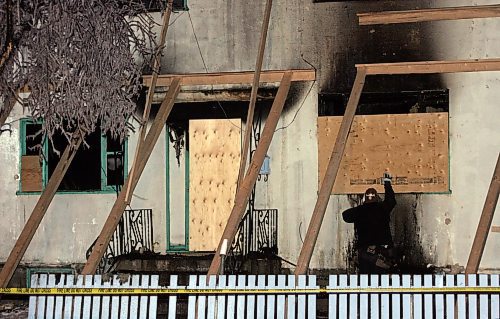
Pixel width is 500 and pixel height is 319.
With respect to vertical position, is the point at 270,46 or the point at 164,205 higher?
the point at 270,46

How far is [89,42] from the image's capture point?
754 cm

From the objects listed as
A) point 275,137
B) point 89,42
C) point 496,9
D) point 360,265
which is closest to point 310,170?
point 275,137

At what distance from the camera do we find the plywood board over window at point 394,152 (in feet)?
47.0

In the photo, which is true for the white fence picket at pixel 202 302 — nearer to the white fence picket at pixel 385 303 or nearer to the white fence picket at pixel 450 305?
the white fence picket at pixel 385 303

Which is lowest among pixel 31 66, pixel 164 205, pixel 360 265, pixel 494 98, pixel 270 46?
pixel 360 265

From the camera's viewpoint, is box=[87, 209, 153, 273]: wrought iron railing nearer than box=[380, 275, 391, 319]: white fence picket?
No

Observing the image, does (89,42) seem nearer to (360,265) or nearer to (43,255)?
(360,265)

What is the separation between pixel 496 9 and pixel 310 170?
179 inches

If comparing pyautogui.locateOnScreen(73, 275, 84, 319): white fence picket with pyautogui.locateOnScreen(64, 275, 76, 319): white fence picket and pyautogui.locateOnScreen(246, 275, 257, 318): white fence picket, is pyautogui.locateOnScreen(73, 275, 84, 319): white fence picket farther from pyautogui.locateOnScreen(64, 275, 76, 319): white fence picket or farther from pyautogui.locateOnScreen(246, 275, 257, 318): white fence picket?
pyautogui.locateOnScreen(246, 275, 257, 318): white fence picket

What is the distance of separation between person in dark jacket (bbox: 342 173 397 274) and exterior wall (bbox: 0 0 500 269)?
1.05 meters

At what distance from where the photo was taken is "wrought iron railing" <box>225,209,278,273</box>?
14945 mm

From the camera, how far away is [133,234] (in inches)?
609

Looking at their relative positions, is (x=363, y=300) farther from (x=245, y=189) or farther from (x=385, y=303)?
(x=245, y=189)

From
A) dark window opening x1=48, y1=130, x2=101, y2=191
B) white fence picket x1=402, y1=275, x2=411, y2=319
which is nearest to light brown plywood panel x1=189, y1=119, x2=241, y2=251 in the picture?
dark window opening x1=48, y1=130, x2=101, y2=191
